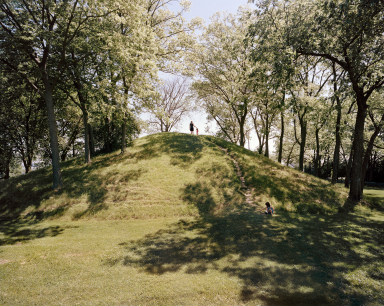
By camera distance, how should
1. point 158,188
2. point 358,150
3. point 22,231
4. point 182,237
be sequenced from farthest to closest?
point 158,188 → point 358,150 → point 22,231 → point 182,237

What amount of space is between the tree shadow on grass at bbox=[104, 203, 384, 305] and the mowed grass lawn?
5 cm

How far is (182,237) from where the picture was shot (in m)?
11.2

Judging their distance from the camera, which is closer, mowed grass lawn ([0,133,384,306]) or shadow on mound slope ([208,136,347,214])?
mowed grass lawn ([0,133,384,306])

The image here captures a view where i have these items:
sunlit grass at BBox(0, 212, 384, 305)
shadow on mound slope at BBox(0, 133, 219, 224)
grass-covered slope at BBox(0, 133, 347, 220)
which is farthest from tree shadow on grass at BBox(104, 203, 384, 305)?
shadow on mound slope at BBox(0, 133, 219, 224)

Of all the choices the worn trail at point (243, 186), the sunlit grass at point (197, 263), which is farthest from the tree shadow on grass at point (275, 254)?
the worn trail at point (243, 186)

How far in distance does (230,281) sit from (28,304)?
6.37 meters

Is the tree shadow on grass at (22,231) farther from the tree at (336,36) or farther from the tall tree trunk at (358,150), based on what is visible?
the tall tree trunk at (358,150)

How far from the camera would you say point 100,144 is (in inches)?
1089

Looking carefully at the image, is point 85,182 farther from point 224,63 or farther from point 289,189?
point 224,63

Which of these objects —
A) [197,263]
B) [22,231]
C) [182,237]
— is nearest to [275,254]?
[197,263]

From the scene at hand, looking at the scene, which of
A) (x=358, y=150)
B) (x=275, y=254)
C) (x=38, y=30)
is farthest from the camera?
(x=358, y=150)

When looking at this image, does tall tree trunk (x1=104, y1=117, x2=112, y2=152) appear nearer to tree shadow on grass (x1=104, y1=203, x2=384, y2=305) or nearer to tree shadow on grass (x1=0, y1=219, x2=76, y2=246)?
tree shadow on grass (x1=0, y1=219, x2=76, y2=246)

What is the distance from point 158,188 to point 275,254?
1139cm

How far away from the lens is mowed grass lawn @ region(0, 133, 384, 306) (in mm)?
6543
